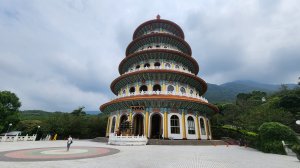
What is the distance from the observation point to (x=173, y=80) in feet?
89.2

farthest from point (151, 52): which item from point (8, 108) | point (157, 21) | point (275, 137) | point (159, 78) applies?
point (8, 108)

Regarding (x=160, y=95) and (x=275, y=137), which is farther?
(x=160, y=95)

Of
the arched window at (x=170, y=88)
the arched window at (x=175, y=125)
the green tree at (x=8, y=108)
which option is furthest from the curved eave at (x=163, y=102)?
the green tree at (x=8, y=108)

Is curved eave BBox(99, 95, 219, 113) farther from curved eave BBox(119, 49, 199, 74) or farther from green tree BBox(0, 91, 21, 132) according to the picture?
green tree BBox(0, 91, 21, 132)

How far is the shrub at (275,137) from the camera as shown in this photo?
14.6 meters

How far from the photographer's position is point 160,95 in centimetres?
2322

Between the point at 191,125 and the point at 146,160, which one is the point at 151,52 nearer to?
the point at 191,125

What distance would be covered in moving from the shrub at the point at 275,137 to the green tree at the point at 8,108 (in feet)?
139

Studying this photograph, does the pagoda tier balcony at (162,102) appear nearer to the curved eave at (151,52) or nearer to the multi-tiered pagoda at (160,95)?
the multi-tiered pagoda at (160,95)

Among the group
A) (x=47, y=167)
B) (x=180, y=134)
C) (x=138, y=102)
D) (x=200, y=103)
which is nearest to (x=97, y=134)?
(x=138, y=102)

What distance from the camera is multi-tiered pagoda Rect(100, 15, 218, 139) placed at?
23578 mm

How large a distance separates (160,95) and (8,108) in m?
33.6

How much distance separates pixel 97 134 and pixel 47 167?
33.4 m

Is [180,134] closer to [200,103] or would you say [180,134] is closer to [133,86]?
[200,103]
